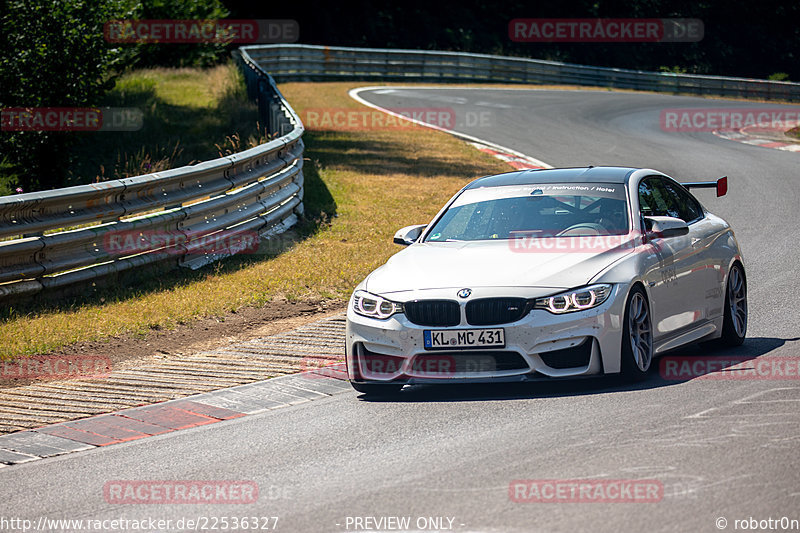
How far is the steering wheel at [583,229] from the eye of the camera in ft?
28.7

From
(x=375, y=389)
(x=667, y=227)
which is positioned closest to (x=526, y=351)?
(x=375, y=389)

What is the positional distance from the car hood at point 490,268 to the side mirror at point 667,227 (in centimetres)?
44

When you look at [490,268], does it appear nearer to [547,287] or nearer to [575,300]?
[547,287]

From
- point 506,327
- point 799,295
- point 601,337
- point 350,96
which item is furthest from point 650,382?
point 350,96

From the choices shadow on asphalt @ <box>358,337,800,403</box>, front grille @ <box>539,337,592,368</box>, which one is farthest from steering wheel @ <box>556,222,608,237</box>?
front grille @ <box>539,337,592,368</box>

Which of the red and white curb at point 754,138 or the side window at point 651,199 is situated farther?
the red and white curb at point 754,138

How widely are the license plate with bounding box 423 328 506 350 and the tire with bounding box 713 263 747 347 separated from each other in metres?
2.63

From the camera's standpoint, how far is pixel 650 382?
26.1 ft

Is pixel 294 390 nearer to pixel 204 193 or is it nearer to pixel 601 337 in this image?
pixel 601 337

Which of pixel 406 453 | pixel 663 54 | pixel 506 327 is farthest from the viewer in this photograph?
pixel 663 54

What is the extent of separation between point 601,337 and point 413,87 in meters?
31.8

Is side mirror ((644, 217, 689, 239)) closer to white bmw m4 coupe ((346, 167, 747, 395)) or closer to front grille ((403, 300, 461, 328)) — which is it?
white bmw m4 coupe ((346, 167, 747, 395))
